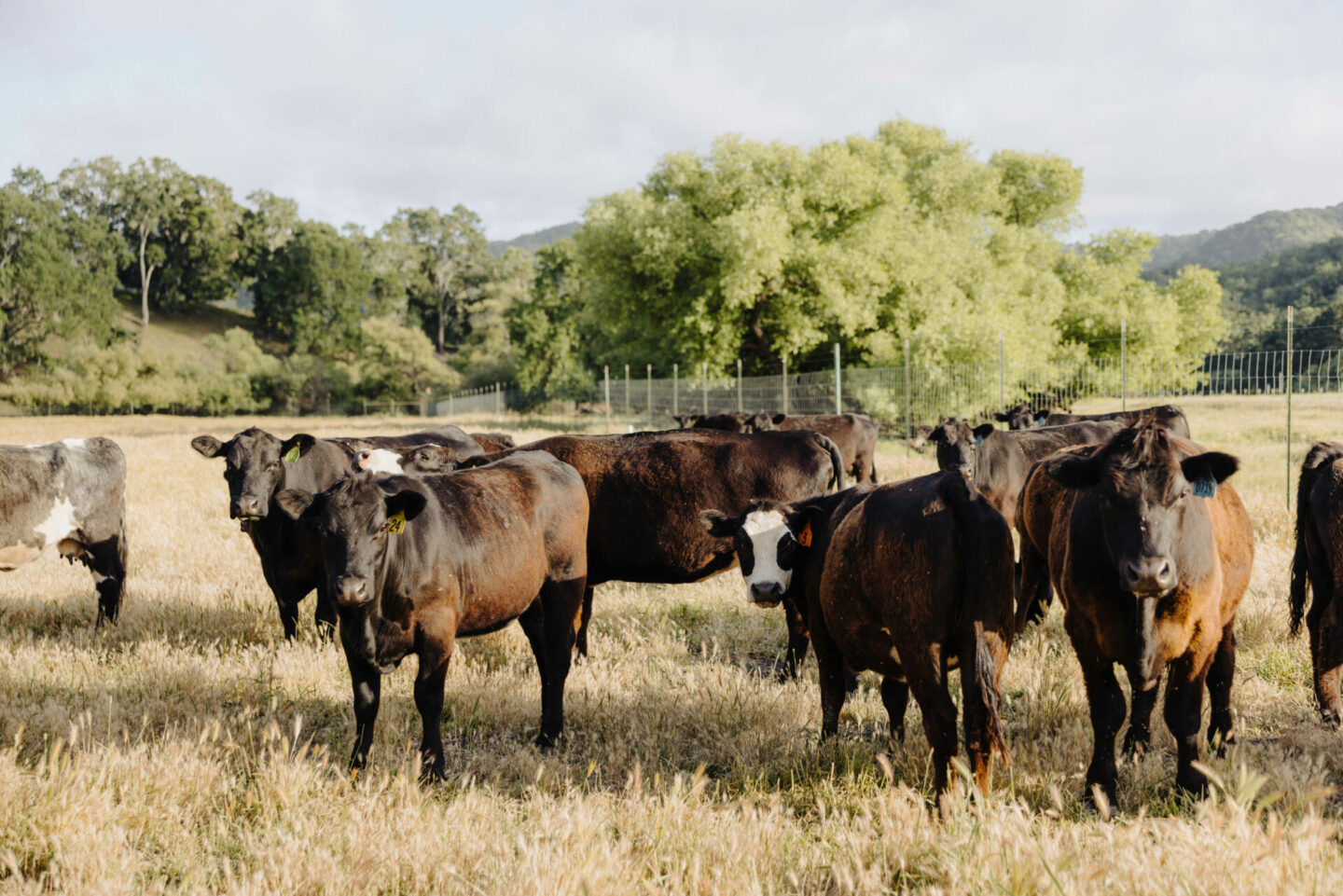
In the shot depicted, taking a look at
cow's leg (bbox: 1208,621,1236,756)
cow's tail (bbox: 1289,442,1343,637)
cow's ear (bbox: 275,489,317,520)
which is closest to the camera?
cow's leg (bbox: 1208,621,1236,756)

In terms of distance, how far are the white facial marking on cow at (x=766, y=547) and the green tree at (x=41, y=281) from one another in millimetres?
70065

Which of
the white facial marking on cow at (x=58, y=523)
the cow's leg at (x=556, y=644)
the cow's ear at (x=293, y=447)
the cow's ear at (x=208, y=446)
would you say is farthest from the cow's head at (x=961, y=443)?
the white facial marking on cow at (x=58, y=523)

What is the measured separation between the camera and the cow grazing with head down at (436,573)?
4301 mm

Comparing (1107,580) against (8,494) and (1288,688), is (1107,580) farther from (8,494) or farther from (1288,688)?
(8,494)

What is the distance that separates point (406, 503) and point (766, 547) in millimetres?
2100

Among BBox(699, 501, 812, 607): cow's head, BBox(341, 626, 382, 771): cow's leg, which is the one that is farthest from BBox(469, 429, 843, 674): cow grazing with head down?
BBox(341, 626, 382, 771): cow's leg

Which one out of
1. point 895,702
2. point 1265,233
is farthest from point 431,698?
point 1265,233

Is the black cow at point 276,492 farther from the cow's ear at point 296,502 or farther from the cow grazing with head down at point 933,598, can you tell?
the cow grazing with head down at point 933,598

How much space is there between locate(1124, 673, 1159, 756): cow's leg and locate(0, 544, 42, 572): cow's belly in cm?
840

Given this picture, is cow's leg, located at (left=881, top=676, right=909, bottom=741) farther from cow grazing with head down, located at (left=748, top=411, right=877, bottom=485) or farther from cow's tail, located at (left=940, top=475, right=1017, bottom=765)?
cow grazing with head down, located at (left=748, top=411, right=877, bottom=485)

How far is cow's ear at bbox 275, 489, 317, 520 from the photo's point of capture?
15.0 ft

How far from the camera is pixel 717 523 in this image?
5.48 metres

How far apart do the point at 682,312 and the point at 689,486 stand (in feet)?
82.0

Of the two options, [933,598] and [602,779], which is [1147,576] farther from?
[602,779]
